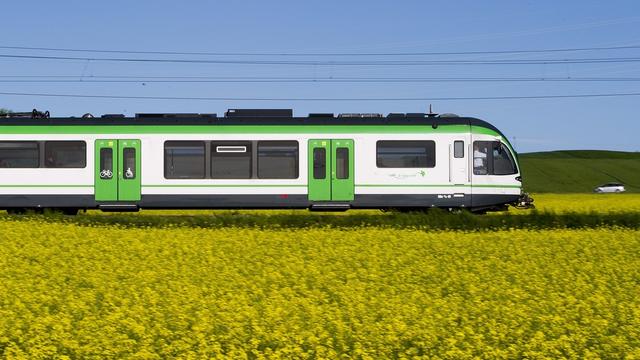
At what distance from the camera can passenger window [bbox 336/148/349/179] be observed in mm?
25812

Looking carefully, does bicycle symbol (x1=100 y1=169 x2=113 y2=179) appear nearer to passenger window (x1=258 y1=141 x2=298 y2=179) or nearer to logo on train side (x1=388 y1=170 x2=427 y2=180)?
passenger window (x1=258 y1=141 x2=298 y2=179)

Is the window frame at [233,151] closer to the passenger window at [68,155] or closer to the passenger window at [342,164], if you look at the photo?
the passenger window at [342,164]

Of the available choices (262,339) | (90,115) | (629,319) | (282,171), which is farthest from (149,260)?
(90,115)

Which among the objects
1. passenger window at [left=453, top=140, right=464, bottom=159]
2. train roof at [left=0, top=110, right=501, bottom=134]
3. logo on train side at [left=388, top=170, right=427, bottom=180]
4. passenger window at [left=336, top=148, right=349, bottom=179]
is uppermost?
train roof at [left=0, top=110, right=501, bottom=134]

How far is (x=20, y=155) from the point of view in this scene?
26.1 m

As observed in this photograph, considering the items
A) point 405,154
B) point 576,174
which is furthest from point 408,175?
point 576,174

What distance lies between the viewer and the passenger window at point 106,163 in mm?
25906

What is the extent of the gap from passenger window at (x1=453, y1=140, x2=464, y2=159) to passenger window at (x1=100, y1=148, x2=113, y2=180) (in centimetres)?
1104

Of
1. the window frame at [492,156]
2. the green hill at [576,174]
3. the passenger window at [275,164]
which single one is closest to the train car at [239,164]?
the passenger window at [275,164]

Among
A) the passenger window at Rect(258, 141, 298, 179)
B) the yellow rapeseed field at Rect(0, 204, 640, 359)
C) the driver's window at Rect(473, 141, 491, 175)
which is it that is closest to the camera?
the yellow rapeseed field at Rect(0, 204, 640, 359)

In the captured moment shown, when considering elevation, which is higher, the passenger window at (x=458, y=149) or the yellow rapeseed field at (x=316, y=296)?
the passenger window at (x=458, y=149)

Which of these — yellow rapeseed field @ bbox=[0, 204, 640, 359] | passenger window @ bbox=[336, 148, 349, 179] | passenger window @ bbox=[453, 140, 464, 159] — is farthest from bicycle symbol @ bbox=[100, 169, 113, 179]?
passenger window @ bbox=[453, 140, 464, 159]

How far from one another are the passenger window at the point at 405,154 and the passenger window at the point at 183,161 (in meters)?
5.70

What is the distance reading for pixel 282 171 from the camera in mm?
25828
